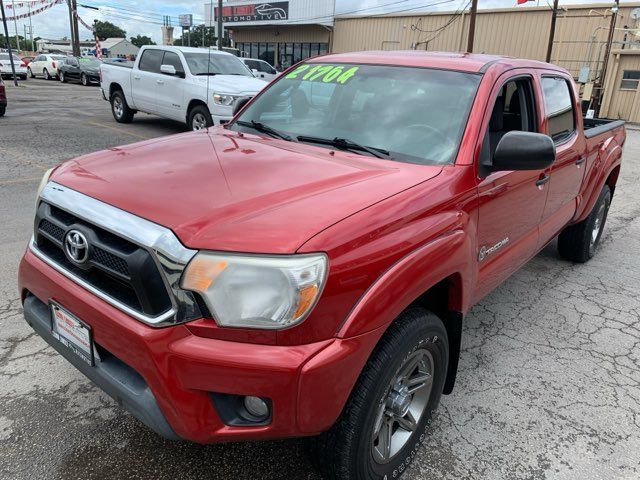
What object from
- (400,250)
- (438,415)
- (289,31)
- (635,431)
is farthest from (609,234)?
(289,31)

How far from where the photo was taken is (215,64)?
34.5ft

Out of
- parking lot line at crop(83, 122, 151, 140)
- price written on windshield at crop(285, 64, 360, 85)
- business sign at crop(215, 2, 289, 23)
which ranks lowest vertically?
parking lot line at crop(83, 122, 151, 140)

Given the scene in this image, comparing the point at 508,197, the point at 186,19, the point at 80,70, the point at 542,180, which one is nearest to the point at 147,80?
the point at 542,180

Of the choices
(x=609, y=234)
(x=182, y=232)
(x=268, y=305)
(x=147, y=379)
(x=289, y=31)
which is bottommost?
(x=609, y=234)

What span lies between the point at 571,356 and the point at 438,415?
123 cm

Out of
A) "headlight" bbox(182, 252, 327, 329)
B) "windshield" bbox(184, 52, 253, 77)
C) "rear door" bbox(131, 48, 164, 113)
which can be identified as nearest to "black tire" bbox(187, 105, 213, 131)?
"windshield" bbox(184, 52, 253, 77)

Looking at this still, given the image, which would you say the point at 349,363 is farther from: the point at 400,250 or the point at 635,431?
the point at 635,431

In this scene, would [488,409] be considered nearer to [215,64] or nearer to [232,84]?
[232,84]

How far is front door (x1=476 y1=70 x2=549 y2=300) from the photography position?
2689 mm

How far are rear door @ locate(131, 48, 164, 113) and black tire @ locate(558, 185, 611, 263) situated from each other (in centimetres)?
865

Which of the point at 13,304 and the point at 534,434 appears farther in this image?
the point at 13,304

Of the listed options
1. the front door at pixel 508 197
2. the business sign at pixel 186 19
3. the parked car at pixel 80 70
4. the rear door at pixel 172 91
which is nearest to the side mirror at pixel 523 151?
the front door at pixel 508 197

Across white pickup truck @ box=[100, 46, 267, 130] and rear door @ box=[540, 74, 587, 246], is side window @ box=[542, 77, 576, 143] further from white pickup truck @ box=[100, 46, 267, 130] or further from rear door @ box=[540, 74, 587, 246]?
white pickup truck @ box=[100, 46, 267, 130]

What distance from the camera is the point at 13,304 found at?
143 inches
